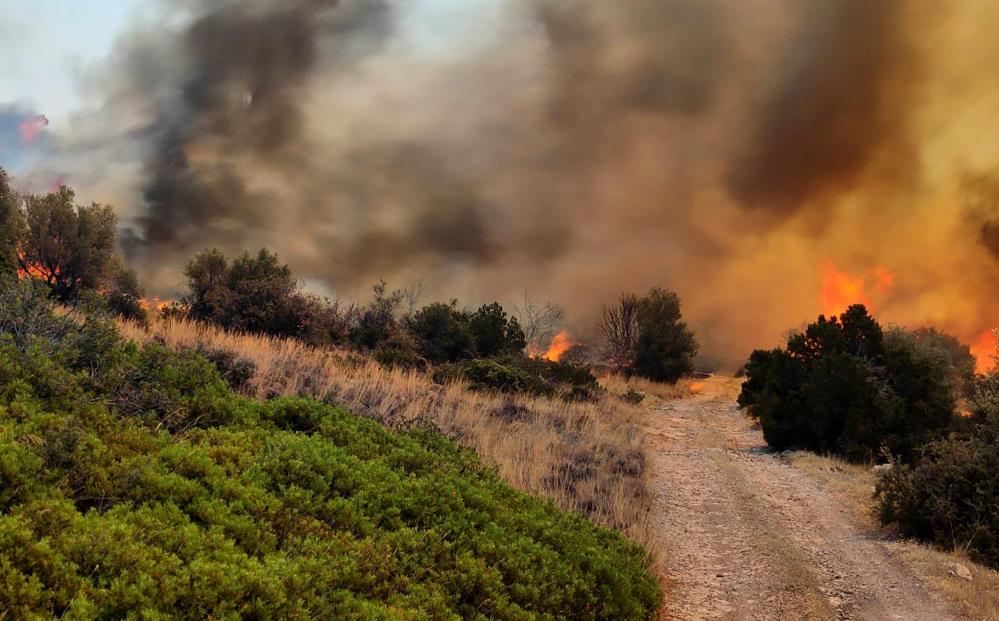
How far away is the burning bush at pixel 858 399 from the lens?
1612 centimetres

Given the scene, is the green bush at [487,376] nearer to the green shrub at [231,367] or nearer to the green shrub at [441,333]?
the green shrub at [441,333]

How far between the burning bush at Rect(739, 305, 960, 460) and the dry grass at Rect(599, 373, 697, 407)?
12.0 metres

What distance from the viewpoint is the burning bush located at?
52.9 ft

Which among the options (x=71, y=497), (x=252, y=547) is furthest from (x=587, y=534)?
(x=71, y=497)

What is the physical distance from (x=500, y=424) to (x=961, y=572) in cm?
882

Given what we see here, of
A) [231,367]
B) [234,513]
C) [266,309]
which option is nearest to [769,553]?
[234,513]

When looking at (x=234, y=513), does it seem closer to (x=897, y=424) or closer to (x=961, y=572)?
(x=961, y=572)

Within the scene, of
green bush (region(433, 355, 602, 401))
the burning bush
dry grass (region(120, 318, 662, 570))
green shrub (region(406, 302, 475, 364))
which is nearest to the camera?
dry grass (region(120, 318, 662, 570))

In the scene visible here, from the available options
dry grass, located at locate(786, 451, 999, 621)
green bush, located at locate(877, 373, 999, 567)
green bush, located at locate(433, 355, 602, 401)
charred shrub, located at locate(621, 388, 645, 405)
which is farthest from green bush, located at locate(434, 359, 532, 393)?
green bush, located at locate(877, 373, 999, 567)

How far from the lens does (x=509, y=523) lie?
6160 mm

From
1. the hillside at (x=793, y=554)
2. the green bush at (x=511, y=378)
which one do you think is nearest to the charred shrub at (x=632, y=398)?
the green bush at (x=511, y=378)

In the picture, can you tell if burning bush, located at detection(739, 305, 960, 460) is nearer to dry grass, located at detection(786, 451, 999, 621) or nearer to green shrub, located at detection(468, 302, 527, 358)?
dry grass, located at detection(786, 451, 999, 621)

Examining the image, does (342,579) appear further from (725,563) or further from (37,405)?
(725,563)

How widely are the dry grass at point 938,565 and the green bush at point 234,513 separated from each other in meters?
3.97
